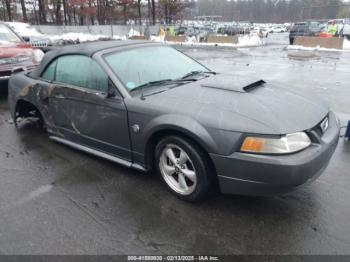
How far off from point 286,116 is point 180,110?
37.7 inches

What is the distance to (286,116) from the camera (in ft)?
8.94

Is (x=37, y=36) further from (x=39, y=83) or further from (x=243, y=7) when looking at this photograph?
(x=243, y=7)

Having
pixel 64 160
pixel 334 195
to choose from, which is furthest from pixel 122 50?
pixel 334 195

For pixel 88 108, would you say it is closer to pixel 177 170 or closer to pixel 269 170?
pixel 177 170

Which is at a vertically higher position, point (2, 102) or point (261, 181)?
point (261, 181)

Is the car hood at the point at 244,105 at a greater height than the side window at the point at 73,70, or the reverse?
the side window at the point at 73,70

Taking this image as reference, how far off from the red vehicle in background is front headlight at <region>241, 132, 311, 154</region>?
21.3 feet

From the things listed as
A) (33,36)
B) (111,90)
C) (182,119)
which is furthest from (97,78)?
(33,36)

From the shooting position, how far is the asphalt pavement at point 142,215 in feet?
8.24

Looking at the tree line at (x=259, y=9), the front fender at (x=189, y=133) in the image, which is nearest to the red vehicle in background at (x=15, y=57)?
the front fender at (x=189, y=133)

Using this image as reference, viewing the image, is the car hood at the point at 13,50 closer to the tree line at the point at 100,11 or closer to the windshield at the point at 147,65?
the windshield at the point at 147,65

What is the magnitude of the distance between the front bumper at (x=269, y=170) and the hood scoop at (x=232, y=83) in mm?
880

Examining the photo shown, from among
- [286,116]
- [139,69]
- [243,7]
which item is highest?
[243,7]

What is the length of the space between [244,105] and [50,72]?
9.09 feet
